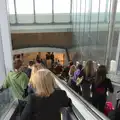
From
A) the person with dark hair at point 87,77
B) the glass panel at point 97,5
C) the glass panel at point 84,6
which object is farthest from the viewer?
the glass panel at point 84,6

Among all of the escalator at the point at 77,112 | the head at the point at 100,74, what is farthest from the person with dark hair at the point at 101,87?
the escalator at the point at 77,112

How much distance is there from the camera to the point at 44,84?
241 centimetres

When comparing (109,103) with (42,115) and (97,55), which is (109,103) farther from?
(97,55)

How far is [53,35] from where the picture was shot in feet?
58.7

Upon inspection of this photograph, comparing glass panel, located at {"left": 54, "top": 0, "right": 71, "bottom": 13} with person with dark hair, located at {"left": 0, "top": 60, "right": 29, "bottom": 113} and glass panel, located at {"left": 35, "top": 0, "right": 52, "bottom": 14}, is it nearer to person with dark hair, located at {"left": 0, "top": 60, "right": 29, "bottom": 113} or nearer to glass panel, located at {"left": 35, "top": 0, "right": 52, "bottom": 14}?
glass panel, located at {"left": 35, "top": 0, "right": 52, "bottom": 14}

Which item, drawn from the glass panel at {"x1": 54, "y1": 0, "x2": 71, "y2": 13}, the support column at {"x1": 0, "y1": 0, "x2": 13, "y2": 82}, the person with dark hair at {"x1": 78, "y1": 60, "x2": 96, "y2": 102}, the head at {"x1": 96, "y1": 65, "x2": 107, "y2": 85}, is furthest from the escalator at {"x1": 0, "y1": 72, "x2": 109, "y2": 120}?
the glass panel at {"x1": 54, "y1": 0, "x2": 71, "y2": 13}

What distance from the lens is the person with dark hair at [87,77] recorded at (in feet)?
15.2

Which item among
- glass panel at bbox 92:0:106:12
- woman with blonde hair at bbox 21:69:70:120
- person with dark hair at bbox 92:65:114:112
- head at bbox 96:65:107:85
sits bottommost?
person with dark hair at bbox 92:65:114:112

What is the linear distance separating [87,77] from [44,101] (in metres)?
2.50

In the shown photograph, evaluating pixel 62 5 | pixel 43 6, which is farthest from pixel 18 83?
pixel 62 5

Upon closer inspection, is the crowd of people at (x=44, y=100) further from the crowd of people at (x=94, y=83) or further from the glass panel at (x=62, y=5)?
the glass panel at (x=62, y=5)

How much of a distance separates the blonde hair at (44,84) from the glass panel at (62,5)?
1571 cm

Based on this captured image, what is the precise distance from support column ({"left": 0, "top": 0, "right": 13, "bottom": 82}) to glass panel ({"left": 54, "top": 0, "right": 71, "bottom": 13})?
463 inches

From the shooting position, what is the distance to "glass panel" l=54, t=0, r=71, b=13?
693 inches
